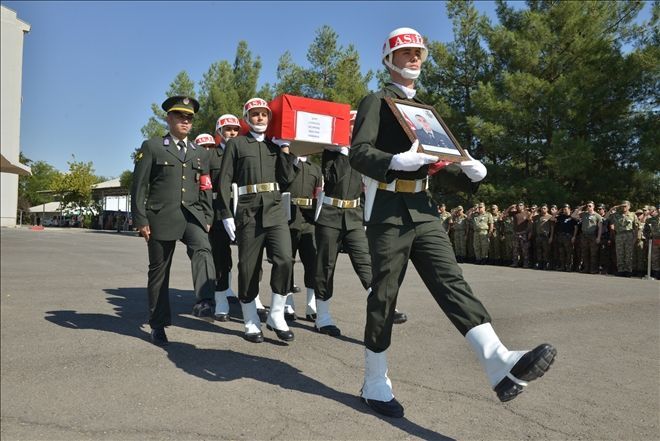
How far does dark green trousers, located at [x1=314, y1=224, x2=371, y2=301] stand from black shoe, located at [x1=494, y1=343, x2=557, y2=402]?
2.72 m

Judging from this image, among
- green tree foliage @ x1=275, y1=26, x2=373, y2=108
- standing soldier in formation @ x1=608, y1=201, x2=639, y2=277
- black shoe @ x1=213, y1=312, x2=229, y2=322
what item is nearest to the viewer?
black shoe @ x1=213, y1=312, x2=229, y2=322

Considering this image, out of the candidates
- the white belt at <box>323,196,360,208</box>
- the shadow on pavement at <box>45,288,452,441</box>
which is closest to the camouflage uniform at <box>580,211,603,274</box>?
the white belt at <box>323,196,360,208</box>

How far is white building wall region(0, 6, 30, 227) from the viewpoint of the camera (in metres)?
1.48

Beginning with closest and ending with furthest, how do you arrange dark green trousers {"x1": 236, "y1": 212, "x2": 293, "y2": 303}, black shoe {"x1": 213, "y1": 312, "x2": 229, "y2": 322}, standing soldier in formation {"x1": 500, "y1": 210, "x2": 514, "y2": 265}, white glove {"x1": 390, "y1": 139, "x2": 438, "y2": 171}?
white glove {"x1": 390, "y1": 139, "x2": 438, "y2": 171}, dark green trousers {"x1": 236, "y1": 212, "x2": 293, "y2": 303}, black shoe {"x1": 213, "y1": 312, "x2": 229, "y2": 322}, standing soldier in formation {"x1": 500, "y1": 210, "x2": 514, "y2": 265}

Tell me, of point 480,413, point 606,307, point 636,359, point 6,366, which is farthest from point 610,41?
point 6,366

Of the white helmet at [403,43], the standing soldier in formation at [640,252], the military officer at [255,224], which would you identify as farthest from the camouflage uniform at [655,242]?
the white helmet at [403,43]

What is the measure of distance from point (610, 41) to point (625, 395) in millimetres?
22778

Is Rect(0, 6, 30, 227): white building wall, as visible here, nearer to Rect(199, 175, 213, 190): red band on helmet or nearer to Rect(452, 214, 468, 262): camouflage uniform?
Rect(199, 175, 213, 190): red band on helmet

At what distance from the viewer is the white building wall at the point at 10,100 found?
148 cm

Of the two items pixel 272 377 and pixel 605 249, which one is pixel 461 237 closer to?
pixel 605 249

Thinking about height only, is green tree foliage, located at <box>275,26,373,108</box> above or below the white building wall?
above

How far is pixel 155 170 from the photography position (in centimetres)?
503

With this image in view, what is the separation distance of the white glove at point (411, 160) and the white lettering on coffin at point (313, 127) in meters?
2.56

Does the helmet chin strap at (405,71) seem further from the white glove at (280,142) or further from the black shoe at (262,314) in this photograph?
the black shoe at (262,314)
